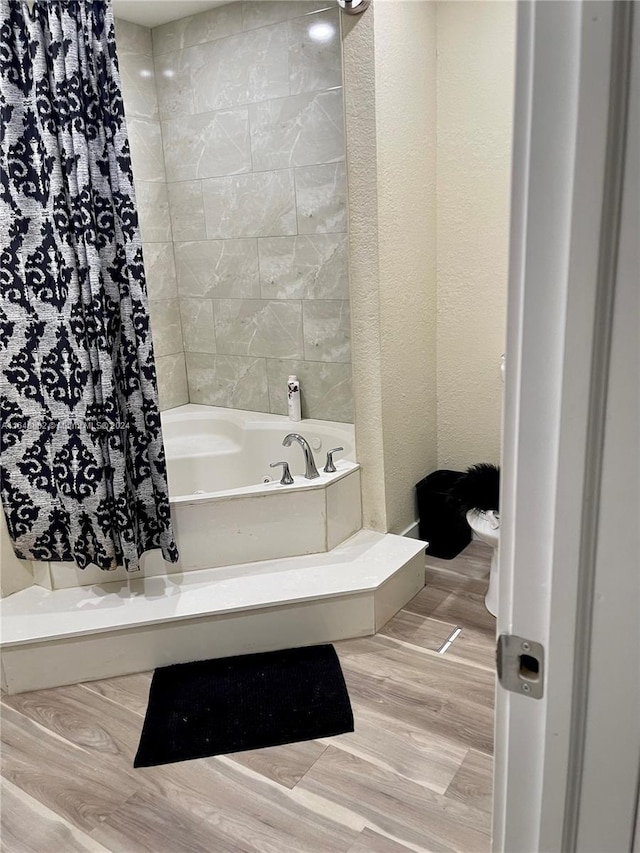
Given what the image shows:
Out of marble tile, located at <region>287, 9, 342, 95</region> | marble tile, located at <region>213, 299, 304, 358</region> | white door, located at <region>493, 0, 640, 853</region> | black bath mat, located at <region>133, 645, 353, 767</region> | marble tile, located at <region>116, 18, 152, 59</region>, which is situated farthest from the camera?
marble tile, located at <region>213, 299, 304, 358</region>

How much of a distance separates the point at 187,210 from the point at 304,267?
78cm

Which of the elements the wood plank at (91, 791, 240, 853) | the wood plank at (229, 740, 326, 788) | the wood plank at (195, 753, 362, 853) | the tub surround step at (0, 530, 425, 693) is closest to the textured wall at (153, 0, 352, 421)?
the tub surround step at (0, 530, 425, 693)

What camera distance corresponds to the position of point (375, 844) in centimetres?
158

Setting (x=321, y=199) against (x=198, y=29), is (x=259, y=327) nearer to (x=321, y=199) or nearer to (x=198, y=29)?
(x=321, y=199)

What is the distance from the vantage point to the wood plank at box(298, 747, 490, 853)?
159 centimetres

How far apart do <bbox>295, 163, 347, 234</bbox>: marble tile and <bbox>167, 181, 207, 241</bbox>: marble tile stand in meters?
0.61

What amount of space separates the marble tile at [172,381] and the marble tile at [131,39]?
1.46m

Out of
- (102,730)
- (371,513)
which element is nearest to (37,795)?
Result: (102,730)

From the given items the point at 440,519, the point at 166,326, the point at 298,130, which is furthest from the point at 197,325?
the point at 440,519

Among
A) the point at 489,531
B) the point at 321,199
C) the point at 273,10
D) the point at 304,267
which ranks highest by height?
the point at 273,10

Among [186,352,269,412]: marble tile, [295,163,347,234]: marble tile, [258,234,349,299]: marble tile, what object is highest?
[295,163,347,234]: marble tile

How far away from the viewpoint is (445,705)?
2033mm

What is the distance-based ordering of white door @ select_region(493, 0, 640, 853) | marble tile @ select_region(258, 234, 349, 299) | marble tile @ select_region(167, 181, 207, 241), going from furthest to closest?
marble tile @ select_region(167, 181, 207, 241) < marble tile @ select_region(258, 234, 349, 299) < white door @ select_region(493, 0, 640, 853)

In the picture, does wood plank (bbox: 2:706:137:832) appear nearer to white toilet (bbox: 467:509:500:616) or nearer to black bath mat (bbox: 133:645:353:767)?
black bath mat (bbox: 133:645:353:767)
